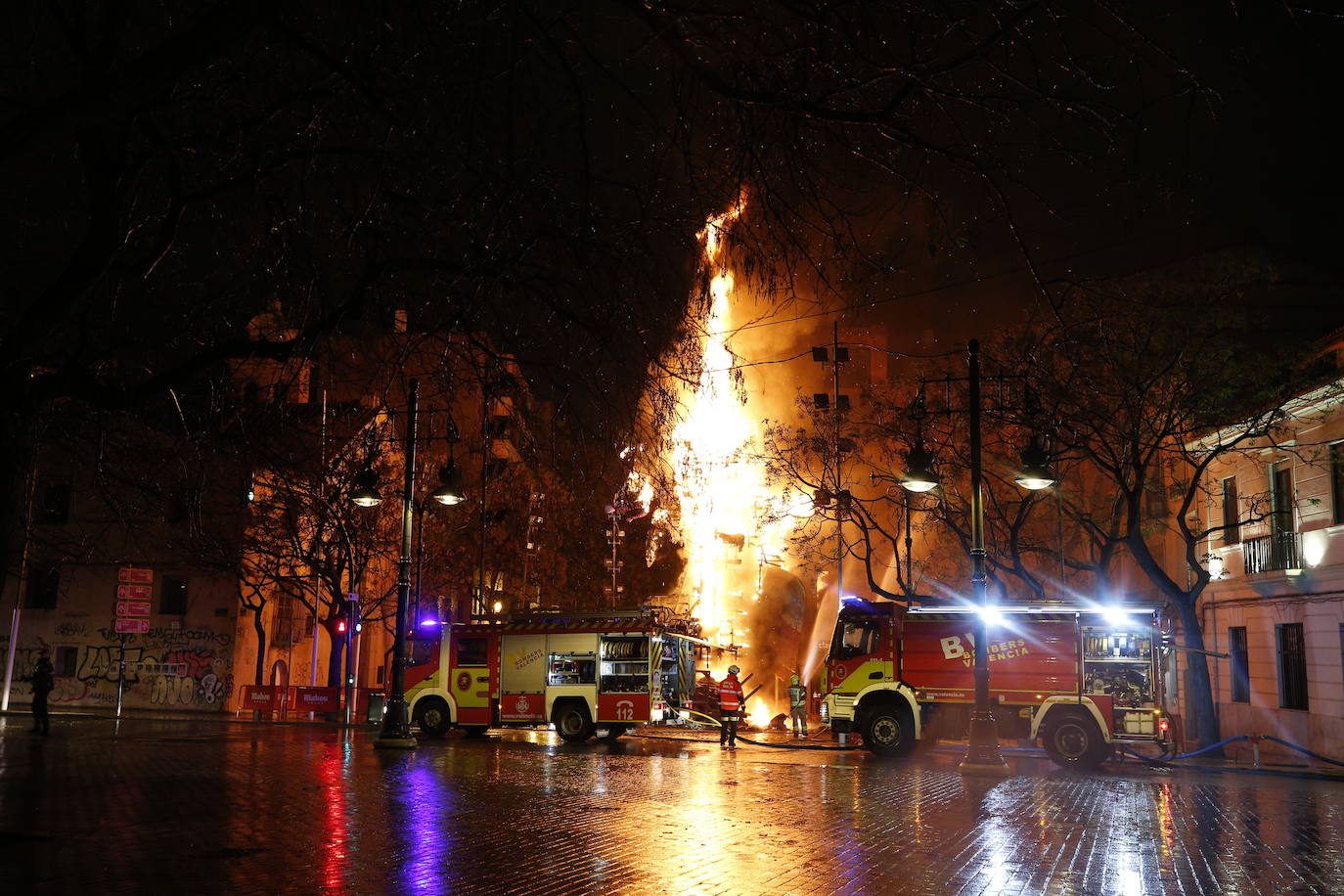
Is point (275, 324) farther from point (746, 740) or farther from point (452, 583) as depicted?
point (452, 583)

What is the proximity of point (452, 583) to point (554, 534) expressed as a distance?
465cm

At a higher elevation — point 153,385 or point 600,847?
point 153,385

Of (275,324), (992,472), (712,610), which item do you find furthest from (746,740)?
(712,610)

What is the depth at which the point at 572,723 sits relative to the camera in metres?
25.6

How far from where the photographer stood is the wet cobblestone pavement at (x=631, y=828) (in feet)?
27.4

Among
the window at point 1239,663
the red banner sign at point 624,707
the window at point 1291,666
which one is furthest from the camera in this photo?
the window at point 1239,663

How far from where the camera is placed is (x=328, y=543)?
33844mm

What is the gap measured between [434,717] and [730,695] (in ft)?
24.0

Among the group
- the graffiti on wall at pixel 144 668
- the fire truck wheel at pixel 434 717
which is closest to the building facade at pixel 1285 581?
the fire truck wheel at pixel 434 717

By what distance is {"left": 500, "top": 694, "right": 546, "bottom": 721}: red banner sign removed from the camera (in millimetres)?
25828

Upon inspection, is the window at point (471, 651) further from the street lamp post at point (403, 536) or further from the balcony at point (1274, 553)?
the balcony at point (1274, 553)

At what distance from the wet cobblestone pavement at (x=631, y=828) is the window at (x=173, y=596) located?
19780 millimetres

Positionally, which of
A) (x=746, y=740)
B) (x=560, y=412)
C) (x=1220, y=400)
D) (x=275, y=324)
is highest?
(x=1220, y=400)

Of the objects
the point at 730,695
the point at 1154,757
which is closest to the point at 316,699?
the point at 730,695
